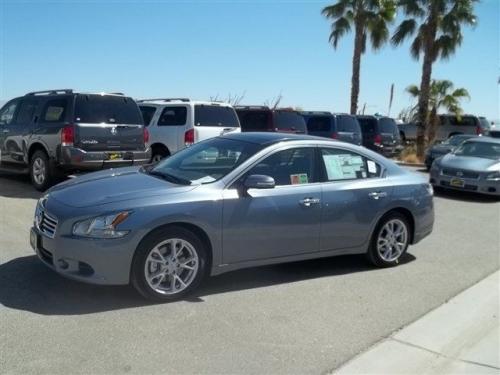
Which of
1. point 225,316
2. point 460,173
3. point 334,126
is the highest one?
point 334,126

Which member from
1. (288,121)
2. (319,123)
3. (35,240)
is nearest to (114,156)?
(35,240)

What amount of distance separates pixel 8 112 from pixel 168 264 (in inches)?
314

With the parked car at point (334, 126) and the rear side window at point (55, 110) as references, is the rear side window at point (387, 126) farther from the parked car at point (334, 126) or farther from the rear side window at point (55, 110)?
the rear side window at point (55, 110)

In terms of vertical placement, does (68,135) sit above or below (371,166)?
above

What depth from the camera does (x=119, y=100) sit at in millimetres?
10133

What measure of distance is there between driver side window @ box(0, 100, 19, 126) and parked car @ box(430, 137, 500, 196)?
31.4ft

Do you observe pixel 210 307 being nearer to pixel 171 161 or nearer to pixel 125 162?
pixel 171 161

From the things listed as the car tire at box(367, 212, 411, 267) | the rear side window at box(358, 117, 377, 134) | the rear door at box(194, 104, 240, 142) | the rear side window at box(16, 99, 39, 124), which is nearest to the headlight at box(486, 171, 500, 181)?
the rear door at box(194, 104, 240, 142)

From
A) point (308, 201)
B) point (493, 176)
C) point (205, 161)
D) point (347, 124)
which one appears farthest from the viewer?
point (347, 124)

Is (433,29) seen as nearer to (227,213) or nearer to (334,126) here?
(334,126)

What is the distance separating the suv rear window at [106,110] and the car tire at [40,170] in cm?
106

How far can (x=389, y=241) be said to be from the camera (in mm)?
6402

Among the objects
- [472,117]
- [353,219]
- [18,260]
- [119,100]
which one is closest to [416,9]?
[472,117]

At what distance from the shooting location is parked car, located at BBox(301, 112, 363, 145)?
1747 centimetres
